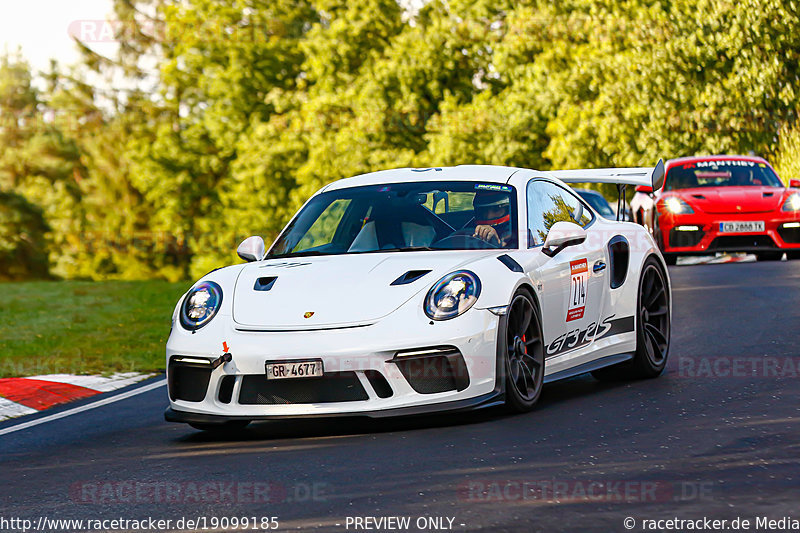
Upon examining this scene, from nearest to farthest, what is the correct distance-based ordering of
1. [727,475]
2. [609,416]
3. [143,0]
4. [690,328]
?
[727,475] < [609,416] < [690,328] < [143,0]

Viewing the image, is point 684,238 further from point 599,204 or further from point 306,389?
point 306,389

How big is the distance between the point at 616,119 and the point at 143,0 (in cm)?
3576

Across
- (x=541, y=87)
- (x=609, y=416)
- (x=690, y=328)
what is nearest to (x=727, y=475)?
(x=609, y=416)

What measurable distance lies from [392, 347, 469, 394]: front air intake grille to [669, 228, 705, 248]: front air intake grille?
11.1 metres

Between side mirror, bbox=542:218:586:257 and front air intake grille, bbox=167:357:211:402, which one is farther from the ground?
side mirror, bbox=542:218:586:257

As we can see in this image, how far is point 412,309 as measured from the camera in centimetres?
659

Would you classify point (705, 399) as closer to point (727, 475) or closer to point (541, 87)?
point (727, 475)

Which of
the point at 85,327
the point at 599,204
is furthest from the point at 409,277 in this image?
the point at 599,204

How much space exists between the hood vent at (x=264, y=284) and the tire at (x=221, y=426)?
0.73 m

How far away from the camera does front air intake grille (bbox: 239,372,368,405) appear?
6.46 meters

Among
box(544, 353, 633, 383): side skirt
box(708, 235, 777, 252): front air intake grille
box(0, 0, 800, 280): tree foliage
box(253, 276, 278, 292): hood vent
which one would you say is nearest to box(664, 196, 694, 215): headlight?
box(708, 235, 777, 252): front air intake grille

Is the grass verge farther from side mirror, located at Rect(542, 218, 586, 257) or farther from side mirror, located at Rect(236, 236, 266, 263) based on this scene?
side mirror, located at Rect(542, 218, 586, 257)

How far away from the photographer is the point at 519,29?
4059cm

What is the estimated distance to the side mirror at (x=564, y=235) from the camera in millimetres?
7391
